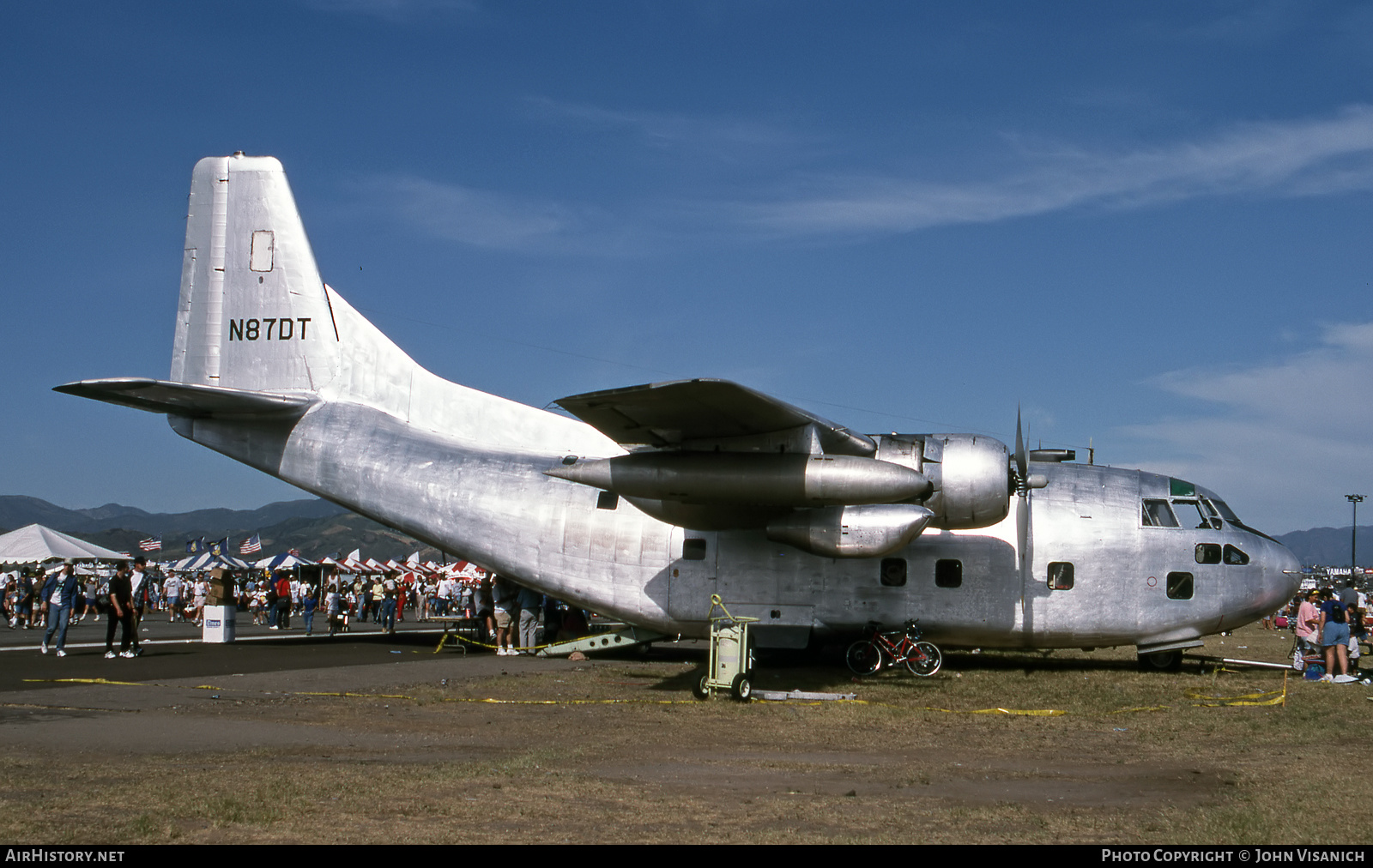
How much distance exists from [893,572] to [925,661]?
4.63 ft

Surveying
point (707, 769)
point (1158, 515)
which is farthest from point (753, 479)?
point (1158, 515)

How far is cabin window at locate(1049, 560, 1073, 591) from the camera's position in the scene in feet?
54.4

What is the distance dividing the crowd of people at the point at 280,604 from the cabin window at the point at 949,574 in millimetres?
7190

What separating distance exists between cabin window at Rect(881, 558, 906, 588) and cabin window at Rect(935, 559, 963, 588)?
51 cm

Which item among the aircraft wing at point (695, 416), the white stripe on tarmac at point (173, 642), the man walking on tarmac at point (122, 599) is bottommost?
the white stripe on tarmac at point (173, 642)

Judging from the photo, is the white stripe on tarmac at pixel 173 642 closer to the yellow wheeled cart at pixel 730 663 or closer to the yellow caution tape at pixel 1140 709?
the yellow wheeled cart at pixel 730 663

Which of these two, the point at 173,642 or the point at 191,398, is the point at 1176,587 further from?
the point at 173,642

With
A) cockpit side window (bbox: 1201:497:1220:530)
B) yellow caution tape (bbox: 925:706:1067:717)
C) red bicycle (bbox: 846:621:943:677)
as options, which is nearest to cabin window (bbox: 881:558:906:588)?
red bicycle (bbox: 846:621:943:677)

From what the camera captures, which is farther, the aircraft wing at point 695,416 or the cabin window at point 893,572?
the cabin window at point 893,572

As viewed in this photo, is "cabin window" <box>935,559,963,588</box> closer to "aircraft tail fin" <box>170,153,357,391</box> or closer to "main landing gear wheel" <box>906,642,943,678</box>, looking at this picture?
"main landing gear wheel" <box>906,642,943,678</box>

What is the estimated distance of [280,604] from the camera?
30.2 meters

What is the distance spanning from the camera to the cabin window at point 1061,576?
16578 mm

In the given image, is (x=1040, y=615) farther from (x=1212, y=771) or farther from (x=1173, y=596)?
(x=1212, y=771)

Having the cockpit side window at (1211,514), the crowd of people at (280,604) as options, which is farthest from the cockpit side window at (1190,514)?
the crowd of people at (280,604)
